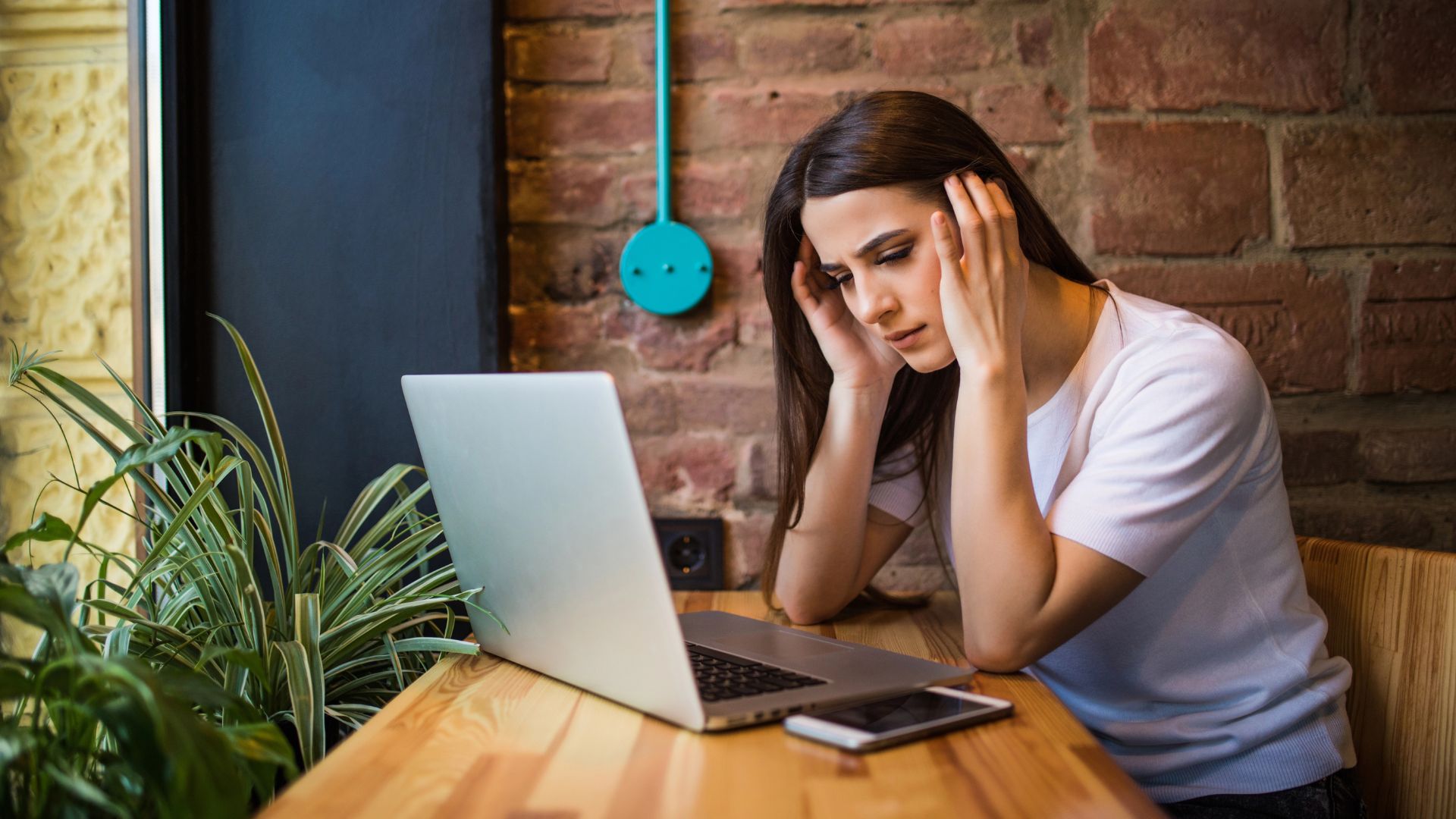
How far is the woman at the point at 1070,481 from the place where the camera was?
94 centimetres

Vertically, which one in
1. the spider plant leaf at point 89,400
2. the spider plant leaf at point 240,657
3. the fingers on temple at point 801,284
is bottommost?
the spider plant leaf at point 240,657

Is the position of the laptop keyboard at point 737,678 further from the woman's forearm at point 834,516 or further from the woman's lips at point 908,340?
A: the woman's lips at point 908,340

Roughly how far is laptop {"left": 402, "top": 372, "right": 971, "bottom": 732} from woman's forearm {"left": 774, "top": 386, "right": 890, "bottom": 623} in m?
0.22

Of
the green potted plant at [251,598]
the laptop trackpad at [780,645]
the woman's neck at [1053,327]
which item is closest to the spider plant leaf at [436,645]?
the green potted plant at [251,598]

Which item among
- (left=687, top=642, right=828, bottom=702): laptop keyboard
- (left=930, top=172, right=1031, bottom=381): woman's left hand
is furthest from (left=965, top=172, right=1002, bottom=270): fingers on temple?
(left=687, top=642, right=828, bottom=702): laptop keyboard

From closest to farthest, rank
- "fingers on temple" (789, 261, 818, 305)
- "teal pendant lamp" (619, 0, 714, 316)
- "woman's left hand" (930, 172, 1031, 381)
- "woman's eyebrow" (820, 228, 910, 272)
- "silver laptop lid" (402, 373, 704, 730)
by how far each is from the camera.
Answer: "silver laptop lid" (402, 373, 704, 730), "woman's left hand" (930, 172, 1031, 381), "woman's eyebrow" (820, 228, 910, 272), "fingers on temple" (789, 261, 818, 305), "teal pendant lamp" (619, 0, 714, 316)

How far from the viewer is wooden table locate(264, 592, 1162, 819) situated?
2.00ft

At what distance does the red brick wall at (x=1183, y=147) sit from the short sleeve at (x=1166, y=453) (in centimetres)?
49

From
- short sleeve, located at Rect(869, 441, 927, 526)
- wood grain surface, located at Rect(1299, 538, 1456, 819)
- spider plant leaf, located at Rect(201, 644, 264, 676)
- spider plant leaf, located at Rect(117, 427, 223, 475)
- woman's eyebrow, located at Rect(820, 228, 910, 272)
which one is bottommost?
wood grain surface, located at Rect(1299, 538, 1456, 819)

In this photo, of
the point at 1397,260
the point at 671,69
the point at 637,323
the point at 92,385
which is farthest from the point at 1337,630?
the point at 92,385

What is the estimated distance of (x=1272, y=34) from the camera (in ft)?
4.71

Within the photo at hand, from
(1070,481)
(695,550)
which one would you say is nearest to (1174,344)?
(1070,481)

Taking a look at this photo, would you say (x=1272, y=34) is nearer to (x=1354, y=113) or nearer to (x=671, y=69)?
(x=1354, y=113)

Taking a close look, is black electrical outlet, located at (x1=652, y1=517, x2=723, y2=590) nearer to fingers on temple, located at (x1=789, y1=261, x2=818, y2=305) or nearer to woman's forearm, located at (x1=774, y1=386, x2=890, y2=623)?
woman's forearm, located at (x1=774, y1=386, x2=890, y2=623)
